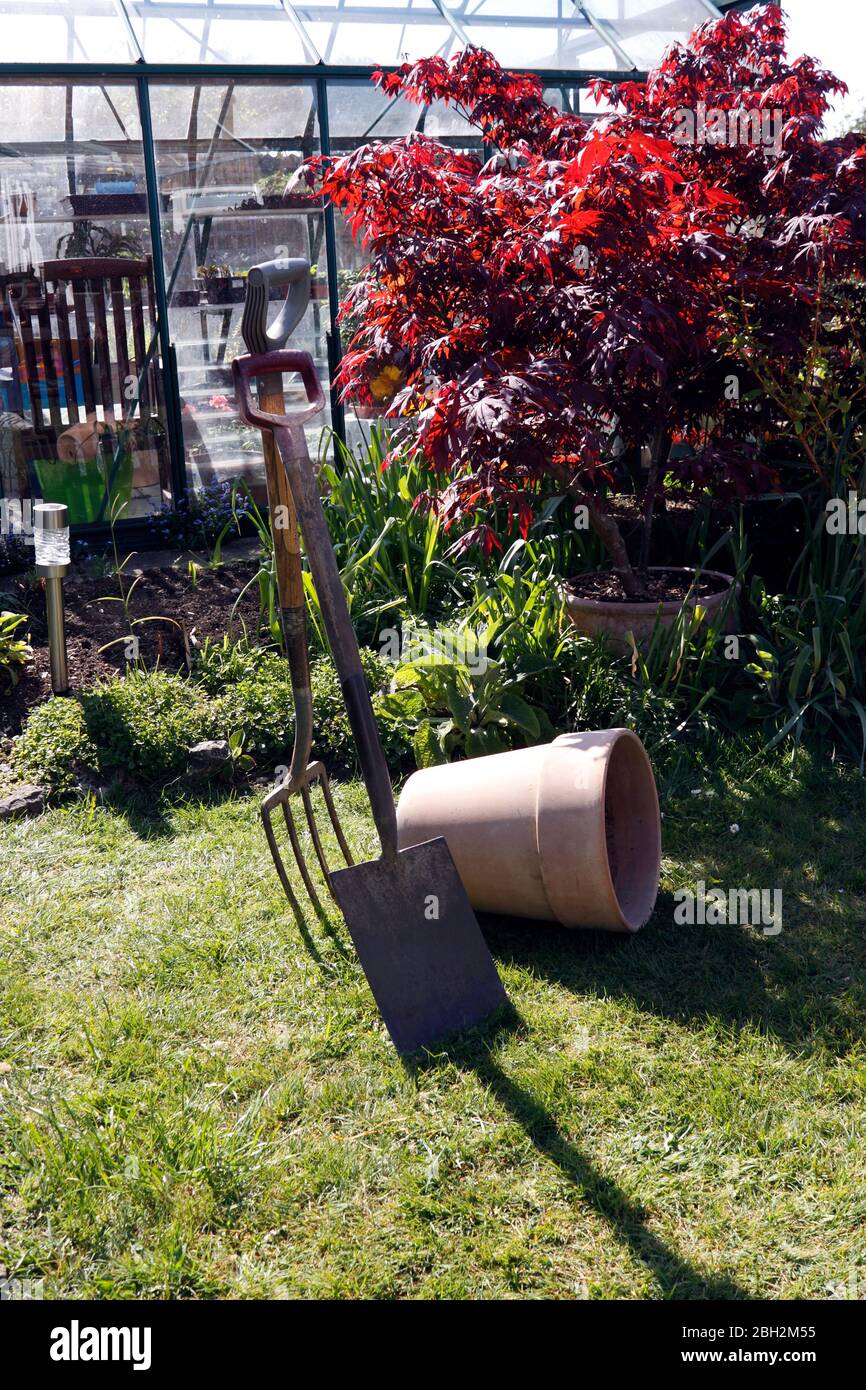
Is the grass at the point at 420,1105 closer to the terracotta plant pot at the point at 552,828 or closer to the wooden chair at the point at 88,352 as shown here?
the terracotta plant pot at the point at 552,828

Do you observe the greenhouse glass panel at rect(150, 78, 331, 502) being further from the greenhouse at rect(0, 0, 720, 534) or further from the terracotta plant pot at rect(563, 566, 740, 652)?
the terracotta plant pot at rect(563, 566, 740, 652)

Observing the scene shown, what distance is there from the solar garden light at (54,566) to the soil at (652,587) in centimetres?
201

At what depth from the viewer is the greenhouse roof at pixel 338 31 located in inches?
258

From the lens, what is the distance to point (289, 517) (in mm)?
2873

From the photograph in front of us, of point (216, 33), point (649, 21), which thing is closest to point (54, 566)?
point (216, 33)

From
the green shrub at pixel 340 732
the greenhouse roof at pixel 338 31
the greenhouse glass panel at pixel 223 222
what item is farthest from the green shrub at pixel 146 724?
the greenhouse roof at pixel 338 31

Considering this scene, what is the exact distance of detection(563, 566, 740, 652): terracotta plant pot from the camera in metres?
4.36

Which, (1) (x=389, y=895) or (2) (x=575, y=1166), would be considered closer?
(2) (x=575, y=1166)

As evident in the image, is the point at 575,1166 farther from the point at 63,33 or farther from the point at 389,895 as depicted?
the point at 63,33

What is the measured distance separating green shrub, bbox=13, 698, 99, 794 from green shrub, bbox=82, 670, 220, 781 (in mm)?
45

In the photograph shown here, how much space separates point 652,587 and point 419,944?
232 centimetres

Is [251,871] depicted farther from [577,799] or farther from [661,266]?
[661,266]

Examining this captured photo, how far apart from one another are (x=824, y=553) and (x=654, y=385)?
108 cm
